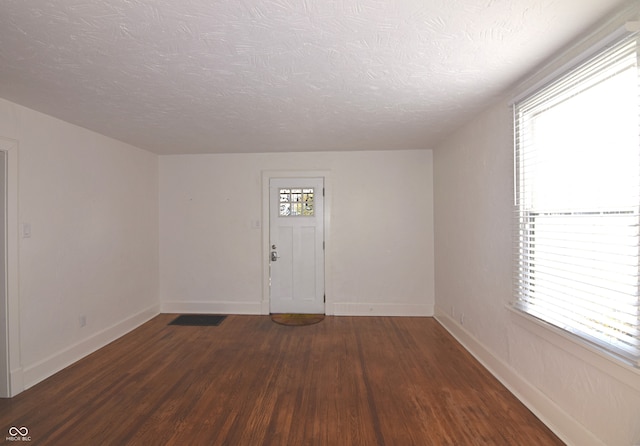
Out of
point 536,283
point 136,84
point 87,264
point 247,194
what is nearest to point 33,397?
point 87,264

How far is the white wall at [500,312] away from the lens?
1.66 m

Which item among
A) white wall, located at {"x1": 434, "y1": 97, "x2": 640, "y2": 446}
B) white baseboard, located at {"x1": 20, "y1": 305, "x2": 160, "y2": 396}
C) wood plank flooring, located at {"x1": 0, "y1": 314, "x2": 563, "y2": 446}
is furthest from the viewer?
white baseboard, located at {"x1": 20, "y1": 305, "x2": 160, "y2": 396}

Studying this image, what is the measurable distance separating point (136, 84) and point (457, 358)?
12.3 feet

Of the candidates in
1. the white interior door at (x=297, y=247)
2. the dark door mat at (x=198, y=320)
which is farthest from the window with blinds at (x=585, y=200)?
the dark door mat at (x=198, y=320)

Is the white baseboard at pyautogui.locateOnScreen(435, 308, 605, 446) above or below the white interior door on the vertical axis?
below

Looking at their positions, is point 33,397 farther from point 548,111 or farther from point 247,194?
point 548,111

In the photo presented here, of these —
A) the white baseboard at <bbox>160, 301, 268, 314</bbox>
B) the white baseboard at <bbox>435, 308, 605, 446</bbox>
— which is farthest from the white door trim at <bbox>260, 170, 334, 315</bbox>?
the white baseboard at <bbox>435, 308, 605, 446</bbox>

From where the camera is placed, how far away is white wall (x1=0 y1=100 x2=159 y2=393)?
265cm

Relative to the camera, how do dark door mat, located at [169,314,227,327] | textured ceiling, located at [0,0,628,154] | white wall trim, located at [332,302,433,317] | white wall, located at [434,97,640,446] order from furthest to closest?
white wall trim, located at [332,302,433,317], dark door mat, located at [169,314,227,327], white wall, located at [434,97,640,446], textured ceiling, located at [0,0,628,154]

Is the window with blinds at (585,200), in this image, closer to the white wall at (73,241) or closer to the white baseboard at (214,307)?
the white baseboard at (214,307)

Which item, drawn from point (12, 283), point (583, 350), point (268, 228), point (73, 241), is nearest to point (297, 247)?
point (268, 228)

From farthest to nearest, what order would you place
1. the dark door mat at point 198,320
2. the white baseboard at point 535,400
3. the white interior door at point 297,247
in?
1. the white interior door at point 297,247
2. the dark door mat at point 198,320
3. the white baseboard at point 535,400

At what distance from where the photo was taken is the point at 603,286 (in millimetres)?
1637

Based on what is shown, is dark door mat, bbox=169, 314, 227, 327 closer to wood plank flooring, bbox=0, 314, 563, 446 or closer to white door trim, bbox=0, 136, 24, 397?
wood plank flooring, bbox=0, 314, 563, 446
